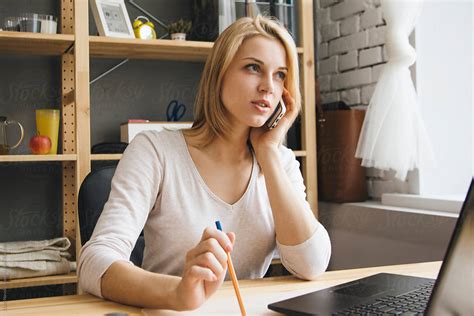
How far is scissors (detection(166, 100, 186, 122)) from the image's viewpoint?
2.57 metres

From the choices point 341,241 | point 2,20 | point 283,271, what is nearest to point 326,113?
point 341,241

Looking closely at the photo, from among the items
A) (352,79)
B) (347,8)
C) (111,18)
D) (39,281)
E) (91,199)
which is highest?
(347,8)

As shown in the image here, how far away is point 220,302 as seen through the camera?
3.26ft

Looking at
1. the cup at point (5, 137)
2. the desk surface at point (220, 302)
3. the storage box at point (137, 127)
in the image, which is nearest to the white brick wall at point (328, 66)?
the storage box at point (137, 127)

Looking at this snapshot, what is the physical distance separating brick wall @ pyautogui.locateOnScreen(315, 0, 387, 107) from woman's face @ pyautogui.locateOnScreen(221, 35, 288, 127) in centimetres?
115

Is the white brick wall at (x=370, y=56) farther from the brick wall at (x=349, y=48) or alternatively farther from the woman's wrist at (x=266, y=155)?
the woman's wrist at (x=266, y=155)

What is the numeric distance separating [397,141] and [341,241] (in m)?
0.60

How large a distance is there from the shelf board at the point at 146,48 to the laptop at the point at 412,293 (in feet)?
4.73

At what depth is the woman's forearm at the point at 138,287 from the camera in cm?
92

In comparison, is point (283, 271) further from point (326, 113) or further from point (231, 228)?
point (231, 228)

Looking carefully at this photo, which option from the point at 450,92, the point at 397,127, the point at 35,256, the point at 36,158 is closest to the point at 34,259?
the point at 35,256

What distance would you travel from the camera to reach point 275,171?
139 cm

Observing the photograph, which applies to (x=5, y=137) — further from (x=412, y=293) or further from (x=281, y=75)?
(x=412, y=293)

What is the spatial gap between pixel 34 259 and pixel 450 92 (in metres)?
1.71
